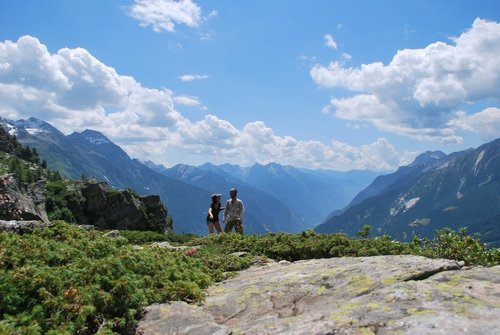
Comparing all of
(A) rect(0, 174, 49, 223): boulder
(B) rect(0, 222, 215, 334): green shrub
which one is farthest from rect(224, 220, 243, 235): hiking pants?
(B) rect(0, 222, 215, 334): green shrub

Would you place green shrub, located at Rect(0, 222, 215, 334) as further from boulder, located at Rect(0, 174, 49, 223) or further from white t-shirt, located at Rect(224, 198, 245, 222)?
boulder, located at Rect(0, 174, 49, 223)

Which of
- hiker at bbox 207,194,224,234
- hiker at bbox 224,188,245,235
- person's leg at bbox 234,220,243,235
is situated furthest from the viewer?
hiker at bbox 207,194,224,234

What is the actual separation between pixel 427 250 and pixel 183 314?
1074 cm

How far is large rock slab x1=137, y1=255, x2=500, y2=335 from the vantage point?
23.1 ft

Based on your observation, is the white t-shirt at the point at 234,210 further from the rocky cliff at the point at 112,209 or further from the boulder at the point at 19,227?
the rocky cliff at the point at 112,209

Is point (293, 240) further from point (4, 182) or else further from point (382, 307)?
point (4, 182)

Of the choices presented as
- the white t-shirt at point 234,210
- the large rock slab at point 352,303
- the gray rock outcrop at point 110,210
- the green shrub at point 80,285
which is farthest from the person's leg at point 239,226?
the gray rock outcrop at point 110,210

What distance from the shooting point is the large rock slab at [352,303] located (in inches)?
277

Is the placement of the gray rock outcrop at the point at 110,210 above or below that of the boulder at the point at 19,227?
below

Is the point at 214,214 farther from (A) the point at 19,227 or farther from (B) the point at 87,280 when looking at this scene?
(B) the point at 87,280

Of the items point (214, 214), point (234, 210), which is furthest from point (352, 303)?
point (214, 214)

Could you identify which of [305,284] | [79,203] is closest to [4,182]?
[305,284]

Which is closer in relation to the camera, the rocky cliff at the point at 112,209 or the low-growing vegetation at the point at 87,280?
the low-growing vegetation at the point at 87,280

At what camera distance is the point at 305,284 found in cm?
1031
